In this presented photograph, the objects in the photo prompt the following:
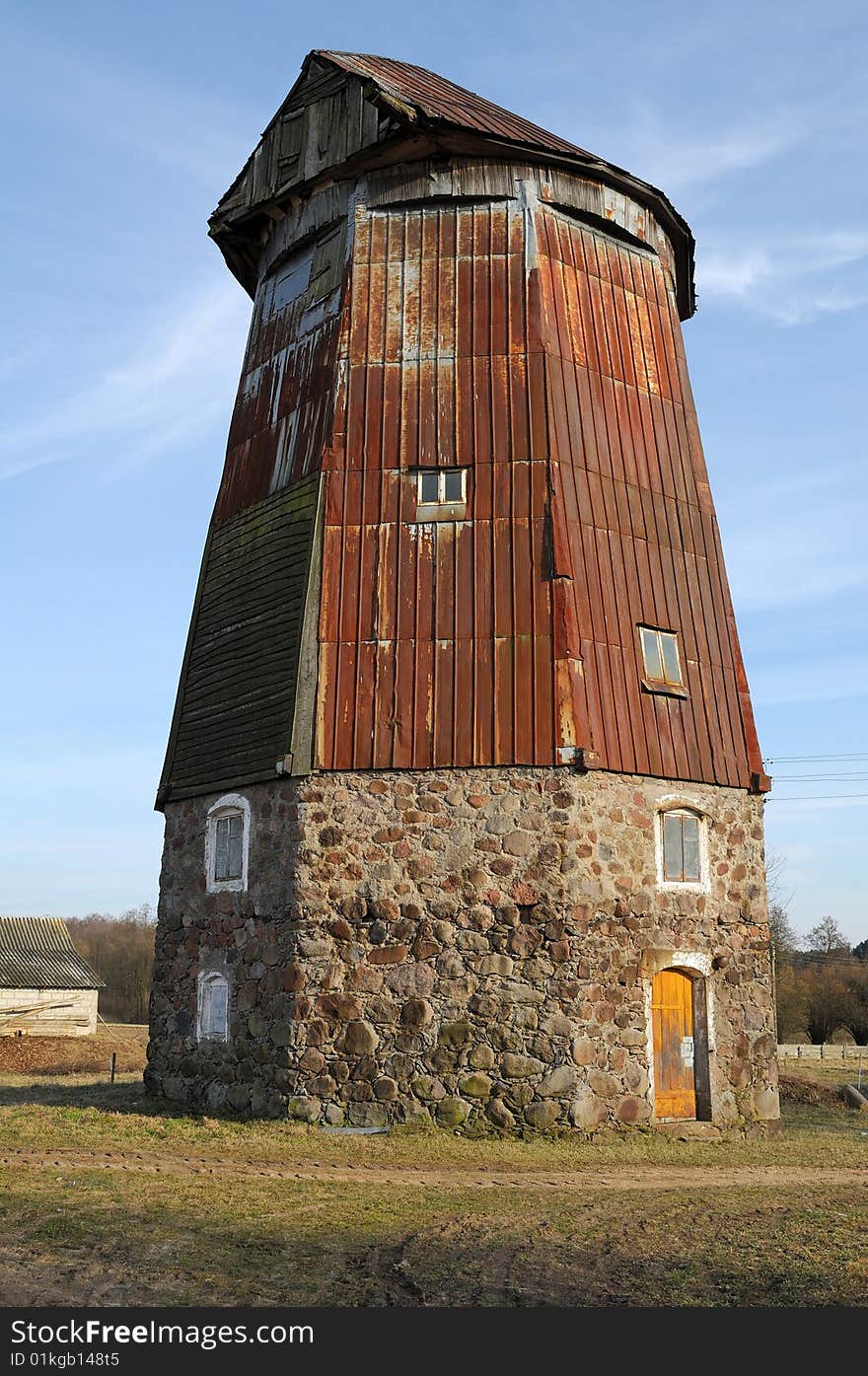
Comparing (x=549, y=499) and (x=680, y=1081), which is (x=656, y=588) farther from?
(x=680, y=1081)

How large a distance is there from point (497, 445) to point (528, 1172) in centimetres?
790

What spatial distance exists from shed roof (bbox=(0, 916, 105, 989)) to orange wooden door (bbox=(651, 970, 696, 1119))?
31734 millimetres

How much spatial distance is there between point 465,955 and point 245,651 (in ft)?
15.2

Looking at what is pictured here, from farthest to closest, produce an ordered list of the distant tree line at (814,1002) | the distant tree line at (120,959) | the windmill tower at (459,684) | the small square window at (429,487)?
the distant tree line at (120,959) → the distant tree line at (814,1002) → the small square window at (429,487) → the windmill tower at (459,684)

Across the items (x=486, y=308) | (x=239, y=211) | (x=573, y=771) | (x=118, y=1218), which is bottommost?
(x=118, y=1218)

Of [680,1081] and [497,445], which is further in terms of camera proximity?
[497,445]

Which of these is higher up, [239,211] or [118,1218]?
[239,211]

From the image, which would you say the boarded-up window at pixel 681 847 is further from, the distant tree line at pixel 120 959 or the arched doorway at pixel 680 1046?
the distant tree line at pixel 120 959

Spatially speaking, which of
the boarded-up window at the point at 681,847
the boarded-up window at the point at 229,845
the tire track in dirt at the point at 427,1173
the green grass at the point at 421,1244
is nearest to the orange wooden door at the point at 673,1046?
the boarded-up window at the point at 681,847

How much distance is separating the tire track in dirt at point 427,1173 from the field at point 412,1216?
36mm

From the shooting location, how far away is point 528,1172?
10.9 metres

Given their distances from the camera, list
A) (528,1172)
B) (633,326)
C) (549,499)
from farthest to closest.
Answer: (633,326)
(549,499)
(528,1172)

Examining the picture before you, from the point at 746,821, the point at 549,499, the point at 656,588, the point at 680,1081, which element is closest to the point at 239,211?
the point at 549,499

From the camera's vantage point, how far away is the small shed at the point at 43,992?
40.7 metres
